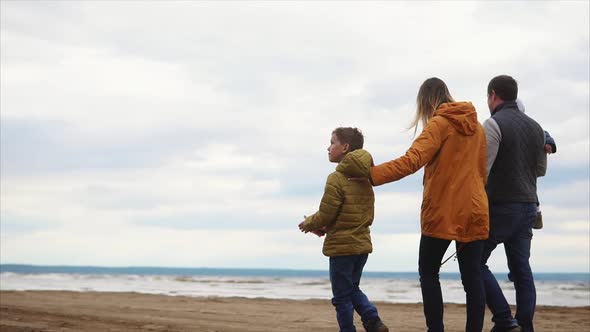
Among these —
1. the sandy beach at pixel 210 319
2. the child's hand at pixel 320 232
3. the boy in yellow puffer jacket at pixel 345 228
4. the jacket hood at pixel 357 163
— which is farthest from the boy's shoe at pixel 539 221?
the sandy beach at pixel 210 319

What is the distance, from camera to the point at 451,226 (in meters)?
4.81

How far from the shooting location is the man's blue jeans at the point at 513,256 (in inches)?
214

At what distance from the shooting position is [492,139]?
17.6ft

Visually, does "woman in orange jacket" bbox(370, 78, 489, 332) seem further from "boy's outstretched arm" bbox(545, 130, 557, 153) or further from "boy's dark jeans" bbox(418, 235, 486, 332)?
"boy's outstretched arm" bbox(545, 130, 557, 153)

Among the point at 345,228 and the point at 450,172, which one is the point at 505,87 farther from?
the point at 345,228

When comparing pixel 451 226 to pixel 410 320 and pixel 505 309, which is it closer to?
pixel 505 309

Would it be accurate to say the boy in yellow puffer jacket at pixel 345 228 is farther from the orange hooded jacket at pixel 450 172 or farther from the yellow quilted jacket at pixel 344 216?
the orange hooded jacket at pixel 450 172

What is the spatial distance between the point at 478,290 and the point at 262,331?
3.45 m

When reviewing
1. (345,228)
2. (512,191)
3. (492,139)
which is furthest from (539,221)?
(345,228)

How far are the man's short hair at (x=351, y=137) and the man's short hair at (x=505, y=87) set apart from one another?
1.23m

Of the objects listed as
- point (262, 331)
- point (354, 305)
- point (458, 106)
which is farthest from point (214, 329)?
point (458, 106)

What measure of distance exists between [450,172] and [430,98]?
689 millimetres

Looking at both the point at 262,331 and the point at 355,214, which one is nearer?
the point at 355,214

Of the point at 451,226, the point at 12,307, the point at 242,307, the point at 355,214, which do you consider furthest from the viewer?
the point at 242,307
